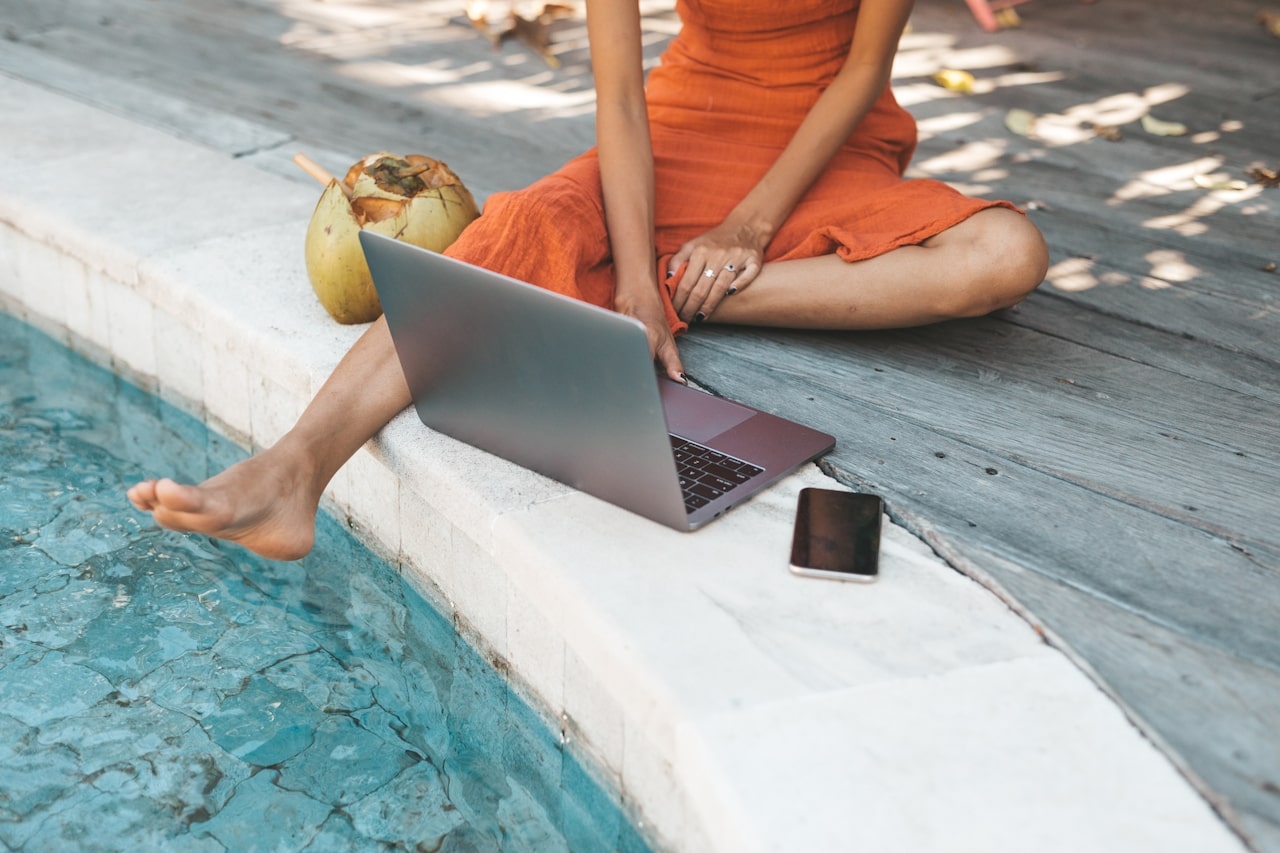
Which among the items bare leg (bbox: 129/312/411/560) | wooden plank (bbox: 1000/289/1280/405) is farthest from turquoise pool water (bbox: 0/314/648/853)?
wooden plank (bbox: 1000/289/1280/405)

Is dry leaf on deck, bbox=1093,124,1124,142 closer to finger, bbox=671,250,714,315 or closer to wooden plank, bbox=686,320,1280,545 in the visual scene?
wooden plank, bbox=686,320,1280,545

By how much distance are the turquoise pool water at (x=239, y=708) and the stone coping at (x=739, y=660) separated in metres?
0.08

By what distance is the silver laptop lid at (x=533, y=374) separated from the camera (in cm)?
130

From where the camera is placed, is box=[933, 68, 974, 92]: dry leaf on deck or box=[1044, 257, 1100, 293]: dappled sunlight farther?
box=[933, 68, 974, 92]: dry leaf on deck

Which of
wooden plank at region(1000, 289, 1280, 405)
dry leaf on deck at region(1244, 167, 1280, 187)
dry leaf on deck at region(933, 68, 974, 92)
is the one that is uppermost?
dry leaf on deck at region(933, 68, 974, 92)

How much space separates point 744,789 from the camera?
42.5 inches

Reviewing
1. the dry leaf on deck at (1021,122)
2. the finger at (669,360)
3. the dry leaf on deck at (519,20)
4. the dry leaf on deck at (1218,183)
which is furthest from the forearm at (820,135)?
the dry leaf on deck at (519,20)

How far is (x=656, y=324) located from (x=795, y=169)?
382 mm

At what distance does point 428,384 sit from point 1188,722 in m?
0.97

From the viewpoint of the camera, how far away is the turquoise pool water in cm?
143

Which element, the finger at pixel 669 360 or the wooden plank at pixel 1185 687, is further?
the finger at pixel 669 360

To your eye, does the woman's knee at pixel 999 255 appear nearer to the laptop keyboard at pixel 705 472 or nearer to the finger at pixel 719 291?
the finger at pixel 719 291

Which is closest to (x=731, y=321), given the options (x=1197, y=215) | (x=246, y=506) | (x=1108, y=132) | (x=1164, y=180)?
(x=246, y=506)

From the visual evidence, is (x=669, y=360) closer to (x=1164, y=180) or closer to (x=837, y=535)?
(x=837, y=535)
